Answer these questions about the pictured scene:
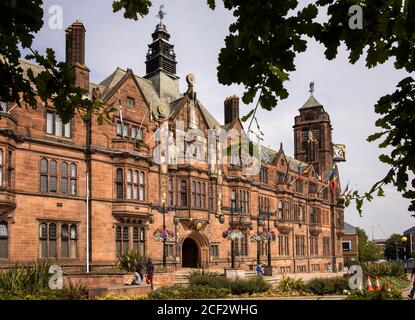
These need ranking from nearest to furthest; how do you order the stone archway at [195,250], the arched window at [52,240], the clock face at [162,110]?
the arched window at [52,240] < the clock face at [162,110] < the stone archway at [195,250]

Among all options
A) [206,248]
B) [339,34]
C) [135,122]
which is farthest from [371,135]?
[206,248]

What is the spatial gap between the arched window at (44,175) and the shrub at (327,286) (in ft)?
50.7

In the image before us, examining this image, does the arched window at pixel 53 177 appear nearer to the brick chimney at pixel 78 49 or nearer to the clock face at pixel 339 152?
the brick chimney at pixel 78 49

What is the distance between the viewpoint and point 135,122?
3000 centimetres

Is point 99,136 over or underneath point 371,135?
over

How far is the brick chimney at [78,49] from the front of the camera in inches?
1066

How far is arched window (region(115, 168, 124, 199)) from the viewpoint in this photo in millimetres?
28172

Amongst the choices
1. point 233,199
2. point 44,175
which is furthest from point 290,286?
point 44,175

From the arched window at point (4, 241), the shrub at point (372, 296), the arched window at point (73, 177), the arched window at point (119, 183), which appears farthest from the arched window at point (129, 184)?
the shrub at point (372, 296)

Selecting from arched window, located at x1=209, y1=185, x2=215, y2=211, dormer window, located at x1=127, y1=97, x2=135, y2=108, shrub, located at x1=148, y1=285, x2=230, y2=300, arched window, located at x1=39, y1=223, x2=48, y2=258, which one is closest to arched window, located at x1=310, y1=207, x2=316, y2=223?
arched window, located at x1=209, y1=185, x2=215, y2=211

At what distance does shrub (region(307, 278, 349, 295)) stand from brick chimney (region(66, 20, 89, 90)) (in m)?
17.1
